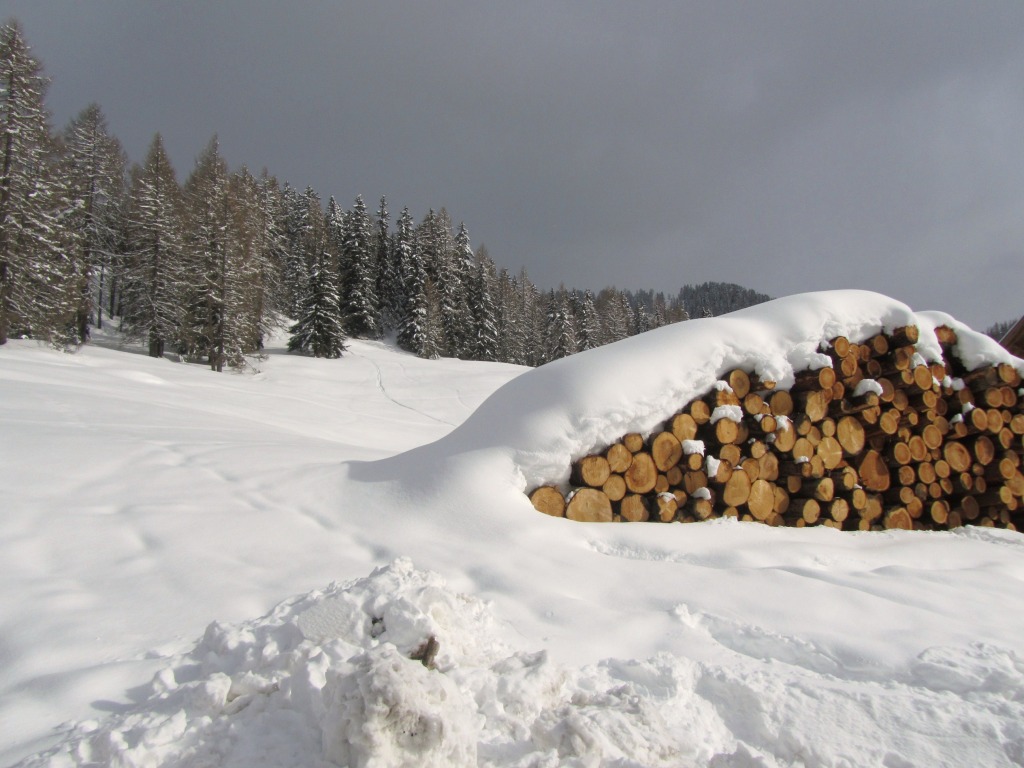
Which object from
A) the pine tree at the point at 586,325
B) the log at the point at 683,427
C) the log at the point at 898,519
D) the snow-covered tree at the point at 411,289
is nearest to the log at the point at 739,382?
the log at the point at 683,427

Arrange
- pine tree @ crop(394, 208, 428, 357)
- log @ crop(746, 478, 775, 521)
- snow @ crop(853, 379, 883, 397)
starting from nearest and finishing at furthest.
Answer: log @ crop(746, 478, 775, 521), snow @ crop(853, 379, 883, 397), pine tree @ crop(394, 208, 428, 357)

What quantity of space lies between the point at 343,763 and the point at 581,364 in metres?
3.35

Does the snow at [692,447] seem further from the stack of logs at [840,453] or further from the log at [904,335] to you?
the log at [904,335]

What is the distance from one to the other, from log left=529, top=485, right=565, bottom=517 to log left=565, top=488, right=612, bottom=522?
62mm

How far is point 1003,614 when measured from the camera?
9.22 ft

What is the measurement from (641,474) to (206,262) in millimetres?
24987

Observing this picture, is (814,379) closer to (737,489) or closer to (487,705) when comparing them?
(737,489)

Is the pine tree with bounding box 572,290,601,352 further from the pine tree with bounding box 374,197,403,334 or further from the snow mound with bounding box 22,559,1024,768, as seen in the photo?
the snow mound with bounding box 22,559,1024,768

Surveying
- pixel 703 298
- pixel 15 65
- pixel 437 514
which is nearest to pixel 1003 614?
pixel 437 514

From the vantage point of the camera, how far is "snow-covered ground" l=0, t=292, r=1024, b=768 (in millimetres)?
1659

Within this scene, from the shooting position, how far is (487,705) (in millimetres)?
1806

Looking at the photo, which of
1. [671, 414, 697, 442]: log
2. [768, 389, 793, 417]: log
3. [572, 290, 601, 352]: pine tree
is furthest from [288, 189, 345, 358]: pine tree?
[671, 414, 697, 442]: log

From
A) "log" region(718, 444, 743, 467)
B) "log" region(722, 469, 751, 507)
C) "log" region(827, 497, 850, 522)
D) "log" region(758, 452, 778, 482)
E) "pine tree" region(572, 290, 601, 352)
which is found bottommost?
"log" region(827, 497, 850, 522)

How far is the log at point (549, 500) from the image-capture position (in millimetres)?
3879
